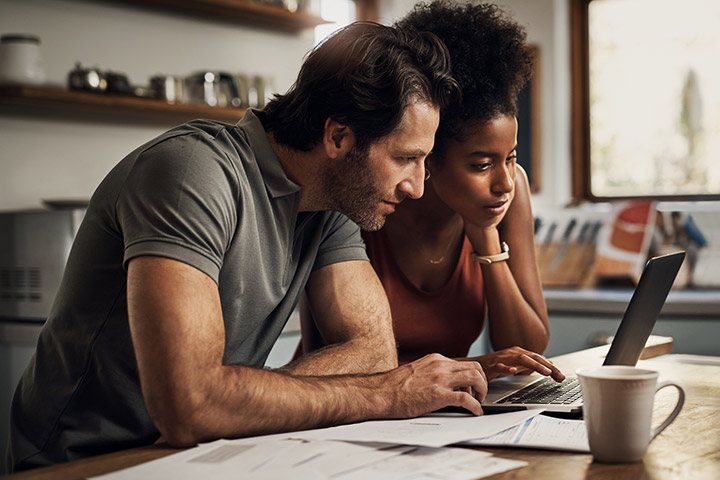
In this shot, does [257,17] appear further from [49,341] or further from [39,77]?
[49,341]

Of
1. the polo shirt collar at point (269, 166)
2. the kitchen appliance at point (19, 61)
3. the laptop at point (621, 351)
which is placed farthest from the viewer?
the kitchen appliance at point (19, 61)

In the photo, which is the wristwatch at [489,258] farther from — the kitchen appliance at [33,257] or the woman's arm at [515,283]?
the kitchen appliance at [33,257]

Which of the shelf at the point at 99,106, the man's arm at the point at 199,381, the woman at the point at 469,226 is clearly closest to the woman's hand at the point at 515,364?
the woman at the point at 469,226

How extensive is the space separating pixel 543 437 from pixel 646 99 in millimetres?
3041

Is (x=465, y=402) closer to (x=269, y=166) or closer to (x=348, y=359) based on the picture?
(x=348, y=359)

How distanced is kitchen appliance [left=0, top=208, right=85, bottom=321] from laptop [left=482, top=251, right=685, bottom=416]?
1511mm

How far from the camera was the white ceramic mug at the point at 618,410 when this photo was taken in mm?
900

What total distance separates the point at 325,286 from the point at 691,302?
5.81 feet

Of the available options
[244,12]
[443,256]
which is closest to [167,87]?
[244,12]

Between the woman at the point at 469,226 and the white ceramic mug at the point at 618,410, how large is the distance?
2.26 feet

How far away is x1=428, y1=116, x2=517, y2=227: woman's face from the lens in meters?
1.61

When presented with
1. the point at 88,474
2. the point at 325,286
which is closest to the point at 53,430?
the point at 88,474

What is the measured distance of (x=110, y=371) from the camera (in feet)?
3.95

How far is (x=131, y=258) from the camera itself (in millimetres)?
1053
